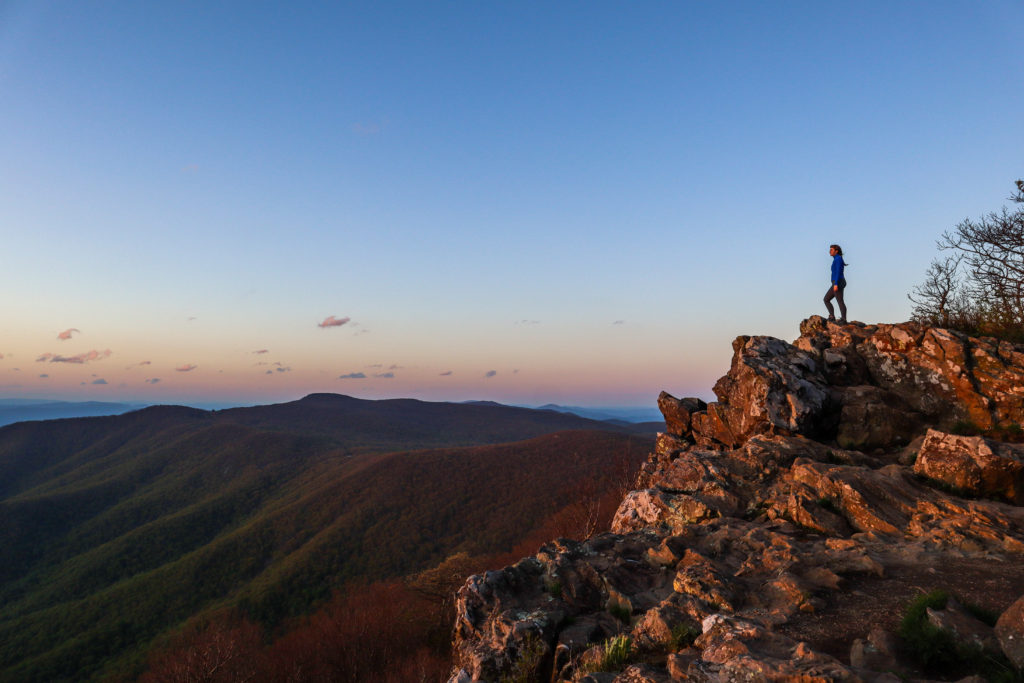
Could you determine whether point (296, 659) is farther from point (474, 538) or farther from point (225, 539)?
point (225, 539)

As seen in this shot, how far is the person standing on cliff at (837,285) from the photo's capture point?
26.7m

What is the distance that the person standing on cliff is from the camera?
2667cm

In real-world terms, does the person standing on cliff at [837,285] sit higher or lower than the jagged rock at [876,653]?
higher

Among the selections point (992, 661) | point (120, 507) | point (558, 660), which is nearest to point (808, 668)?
point (992, 661)

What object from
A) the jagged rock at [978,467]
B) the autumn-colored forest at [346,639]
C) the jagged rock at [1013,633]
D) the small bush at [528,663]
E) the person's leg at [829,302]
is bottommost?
the autumn-colored forest at [346,639]

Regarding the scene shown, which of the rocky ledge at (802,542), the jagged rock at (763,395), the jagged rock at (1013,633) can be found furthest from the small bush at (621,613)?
the jagged rock at (763,395)

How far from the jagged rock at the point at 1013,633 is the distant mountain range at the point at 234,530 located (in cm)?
9352

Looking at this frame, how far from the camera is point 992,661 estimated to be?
8039mm

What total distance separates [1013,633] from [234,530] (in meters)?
134

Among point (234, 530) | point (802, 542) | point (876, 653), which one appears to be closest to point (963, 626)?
point (876, 653)

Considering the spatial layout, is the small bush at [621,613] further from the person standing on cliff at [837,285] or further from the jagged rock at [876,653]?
the person standing on cliff at [837,285]

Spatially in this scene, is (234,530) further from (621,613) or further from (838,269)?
(838,269)

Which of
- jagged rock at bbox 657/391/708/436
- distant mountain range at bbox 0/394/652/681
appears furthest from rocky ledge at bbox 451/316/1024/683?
distant mountain range at bbox 0/394/652/681

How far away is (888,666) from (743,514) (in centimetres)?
1055
